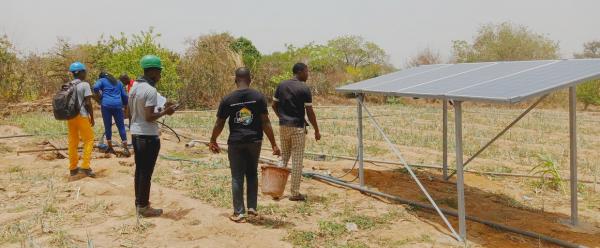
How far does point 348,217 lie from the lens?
6191 millimetres

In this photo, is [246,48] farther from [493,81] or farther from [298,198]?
[493,81]

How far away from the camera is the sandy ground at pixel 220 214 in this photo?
5.34 m

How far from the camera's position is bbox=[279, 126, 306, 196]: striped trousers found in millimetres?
6602

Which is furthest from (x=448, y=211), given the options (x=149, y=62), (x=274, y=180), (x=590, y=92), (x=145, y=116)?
(x=590, y=92)

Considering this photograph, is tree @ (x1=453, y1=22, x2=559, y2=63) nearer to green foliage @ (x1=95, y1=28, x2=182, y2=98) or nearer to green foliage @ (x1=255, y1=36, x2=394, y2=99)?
green foliage @ (x1=255, y1=36, x2=394, y2=99)

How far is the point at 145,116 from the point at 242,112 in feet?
3.58

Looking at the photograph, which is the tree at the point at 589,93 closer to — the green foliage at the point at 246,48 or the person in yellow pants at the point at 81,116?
the green foliage at the point at 246,48

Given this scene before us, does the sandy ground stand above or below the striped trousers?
below

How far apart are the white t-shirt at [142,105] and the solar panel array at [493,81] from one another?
302cm

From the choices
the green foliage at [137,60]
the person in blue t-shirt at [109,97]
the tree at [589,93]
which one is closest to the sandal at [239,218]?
the person in blue t-shirt at [109,97]

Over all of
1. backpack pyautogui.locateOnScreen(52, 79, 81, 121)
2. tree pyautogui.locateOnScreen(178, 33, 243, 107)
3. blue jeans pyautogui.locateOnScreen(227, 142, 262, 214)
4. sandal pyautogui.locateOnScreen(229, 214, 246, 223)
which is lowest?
sandal pyautogui.locateOnScreen(229, 214, 246, 223)

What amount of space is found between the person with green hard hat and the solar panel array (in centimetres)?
298

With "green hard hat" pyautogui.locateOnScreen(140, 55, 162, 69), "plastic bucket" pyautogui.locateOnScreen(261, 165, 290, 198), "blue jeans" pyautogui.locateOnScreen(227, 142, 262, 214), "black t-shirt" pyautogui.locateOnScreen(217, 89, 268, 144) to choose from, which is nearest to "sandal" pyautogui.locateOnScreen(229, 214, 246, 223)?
"blue jeans" pyautogui.locateOnScreen(227, 142, 262, 214)

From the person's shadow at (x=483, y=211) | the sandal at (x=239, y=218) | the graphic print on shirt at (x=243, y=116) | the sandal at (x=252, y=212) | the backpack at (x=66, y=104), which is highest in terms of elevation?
the backpack at (x=66, y=104)
